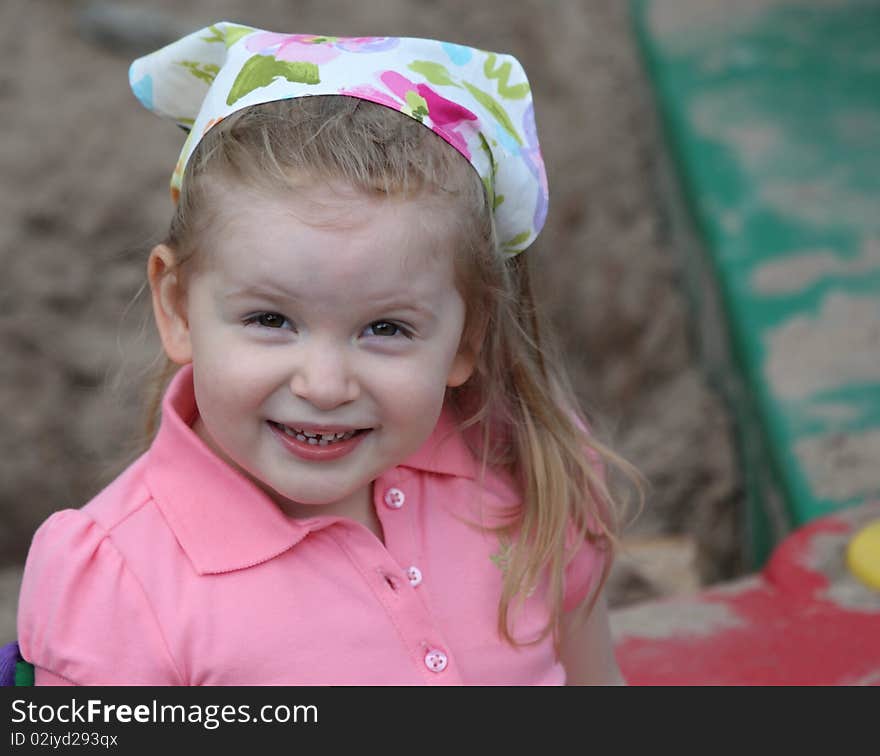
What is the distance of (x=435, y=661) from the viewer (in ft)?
4.68

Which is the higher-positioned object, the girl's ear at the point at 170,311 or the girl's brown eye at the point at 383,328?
the girl's ear at the point at 170,311

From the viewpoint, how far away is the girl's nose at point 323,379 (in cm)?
128

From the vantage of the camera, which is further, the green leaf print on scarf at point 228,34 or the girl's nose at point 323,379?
the green leaf print on scarf at point 228,34

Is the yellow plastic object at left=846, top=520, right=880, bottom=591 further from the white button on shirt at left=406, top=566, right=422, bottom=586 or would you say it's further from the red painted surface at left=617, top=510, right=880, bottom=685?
the white button on shirt at left=406, top=566, right=422, bottom=586

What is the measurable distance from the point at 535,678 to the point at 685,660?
54 cm

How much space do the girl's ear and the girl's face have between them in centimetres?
3

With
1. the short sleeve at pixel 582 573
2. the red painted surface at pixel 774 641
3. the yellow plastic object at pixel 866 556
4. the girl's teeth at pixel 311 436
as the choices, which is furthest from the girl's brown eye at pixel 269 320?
the yellow plastic object at pixel 866 556

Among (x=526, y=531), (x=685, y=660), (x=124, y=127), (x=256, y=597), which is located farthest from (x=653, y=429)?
(x=256, y=597)

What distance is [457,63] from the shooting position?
1429mm

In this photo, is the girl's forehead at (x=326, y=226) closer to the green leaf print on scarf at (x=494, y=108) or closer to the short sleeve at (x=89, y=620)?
the green leaf print on scarf at (x=494, y=108)

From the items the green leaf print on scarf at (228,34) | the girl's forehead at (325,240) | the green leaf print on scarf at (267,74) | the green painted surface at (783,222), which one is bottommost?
the girl's forehead at (325,240)

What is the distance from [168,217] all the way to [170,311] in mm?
2142

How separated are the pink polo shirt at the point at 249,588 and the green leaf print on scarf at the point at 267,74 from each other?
1.10ft

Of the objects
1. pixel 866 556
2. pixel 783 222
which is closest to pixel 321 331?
pixel 866 556
